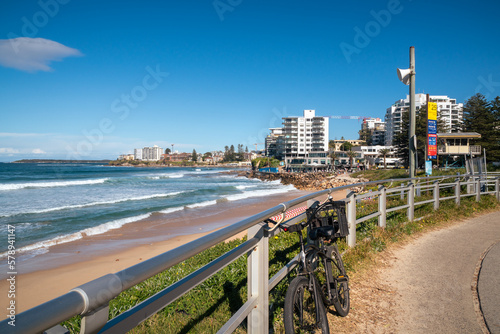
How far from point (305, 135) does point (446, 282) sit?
11566cm

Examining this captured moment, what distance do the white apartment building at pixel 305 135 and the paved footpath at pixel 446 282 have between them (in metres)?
112

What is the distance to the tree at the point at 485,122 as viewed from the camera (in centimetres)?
4559

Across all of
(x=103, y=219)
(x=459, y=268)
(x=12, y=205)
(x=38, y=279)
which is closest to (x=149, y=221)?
(x=103, y=219)

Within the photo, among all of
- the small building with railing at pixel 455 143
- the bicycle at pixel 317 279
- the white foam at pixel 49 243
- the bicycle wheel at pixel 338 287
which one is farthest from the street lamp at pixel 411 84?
the small building with railing at pixel 455 143

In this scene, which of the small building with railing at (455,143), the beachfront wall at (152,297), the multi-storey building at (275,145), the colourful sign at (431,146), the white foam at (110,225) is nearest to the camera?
the beachfront wall at (152,297)

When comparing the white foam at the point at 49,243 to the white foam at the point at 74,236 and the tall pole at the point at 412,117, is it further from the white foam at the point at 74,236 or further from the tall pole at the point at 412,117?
the tall pole at the point at 412,117

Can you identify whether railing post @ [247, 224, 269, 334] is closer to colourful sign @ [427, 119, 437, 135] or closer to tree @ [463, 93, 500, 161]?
colourful sign @ [427, 119, 437, 135]

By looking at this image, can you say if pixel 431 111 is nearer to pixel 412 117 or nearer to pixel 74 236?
pixel 412 117

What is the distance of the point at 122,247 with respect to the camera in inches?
489

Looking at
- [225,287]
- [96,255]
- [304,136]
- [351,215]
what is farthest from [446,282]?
[304,136]

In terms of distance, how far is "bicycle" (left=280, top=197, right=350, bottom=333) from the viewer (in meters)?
2.81

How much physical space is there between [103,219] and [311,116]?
107688 mm

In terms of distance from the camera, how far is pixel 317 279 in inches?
119

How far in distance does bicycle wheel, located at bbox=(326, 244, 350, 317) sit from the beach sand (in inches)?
43.7
